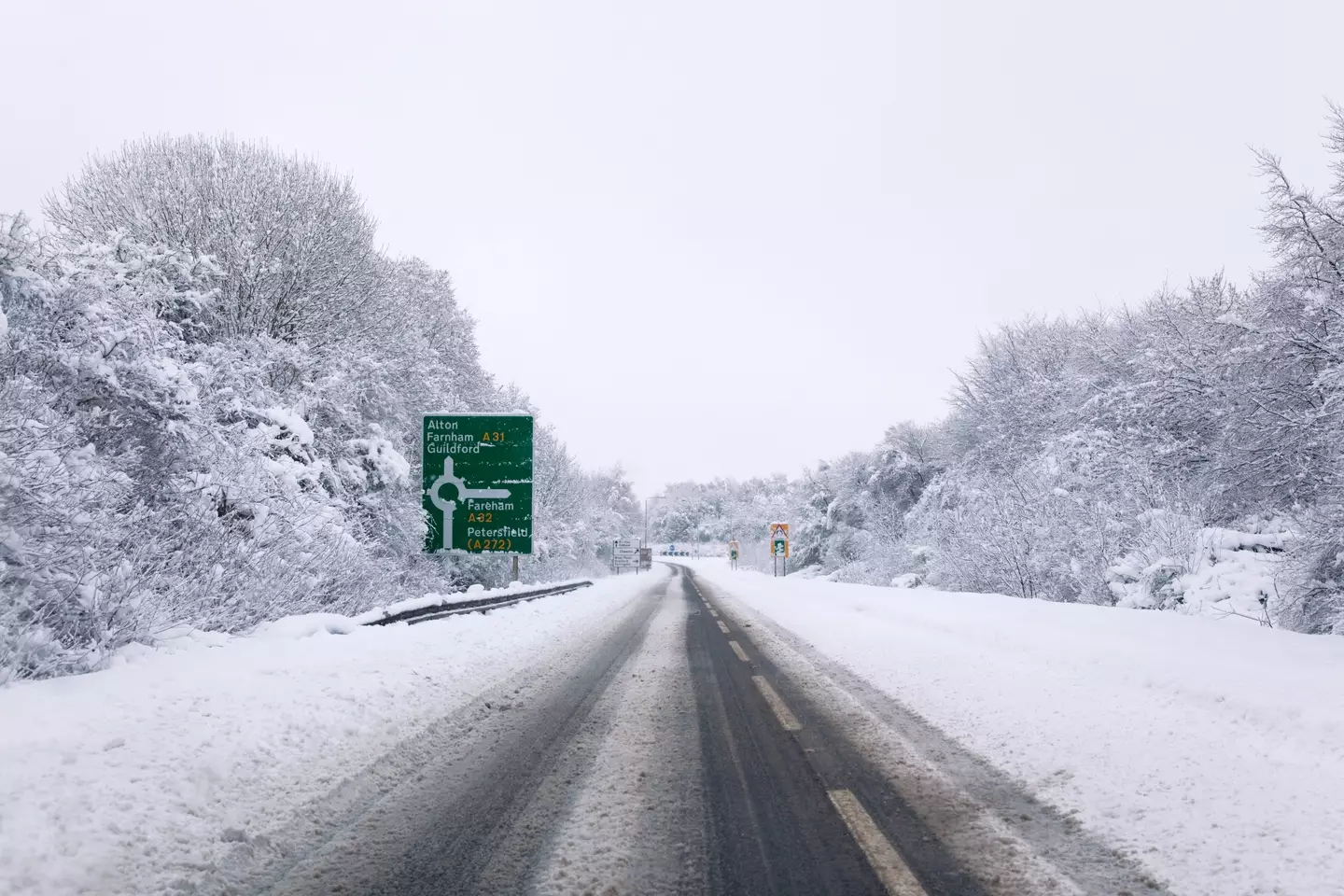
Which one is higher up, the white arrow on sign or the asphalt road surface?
the white arrow on sign

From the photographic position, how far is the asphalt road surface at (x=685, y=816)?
300 centimetres

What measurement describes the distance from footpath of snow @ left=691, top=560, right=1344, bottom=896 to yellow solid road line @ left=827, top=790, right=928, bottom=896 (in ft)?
3.50

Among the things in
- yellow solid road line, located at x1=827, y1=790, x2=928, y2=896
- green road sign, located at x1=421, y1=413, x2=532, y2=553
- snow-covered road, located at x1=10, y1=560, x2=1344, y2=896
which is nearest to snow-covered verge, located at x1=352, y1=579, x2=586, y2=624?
green road sign, located at x1=421, y1=413, x2=532, y2=553

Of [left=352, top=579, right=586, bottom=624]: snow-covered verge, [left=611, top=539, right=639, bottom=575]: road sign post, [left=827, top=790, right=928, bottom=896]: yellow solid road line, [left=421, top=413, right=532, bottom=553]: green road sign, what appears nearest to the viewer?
[left=827, top=790, right=928, bottom=896]: yellow solid road line

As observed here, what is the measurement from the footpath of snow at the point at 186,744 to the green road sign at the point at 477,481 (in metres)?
8.87

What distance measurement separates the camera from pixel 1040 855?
126 inches

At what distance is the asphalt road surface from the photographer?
300 centimetres

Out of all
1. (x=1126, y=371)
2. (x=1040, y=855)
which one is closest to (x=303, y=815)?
(x=1040, y=855)

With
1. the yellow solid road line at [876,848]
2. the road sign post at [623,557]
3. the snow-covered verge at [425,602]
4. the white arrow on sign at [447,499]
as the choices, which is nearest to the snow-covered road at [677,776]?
the yellow solid road line at [876,848]

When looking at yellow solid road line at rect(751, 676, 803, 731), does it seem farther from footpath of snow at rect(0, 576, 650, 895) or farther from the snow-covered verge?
the snow-covered verge

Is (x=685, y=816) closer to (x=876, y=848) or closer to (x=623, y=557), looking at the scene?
(x=876, y=848)

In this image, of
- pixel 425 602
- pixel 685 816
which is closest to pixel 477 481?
pixel 425 602

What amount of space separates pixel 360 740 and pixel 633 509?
123242mm

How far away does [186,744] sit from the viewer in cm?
424
